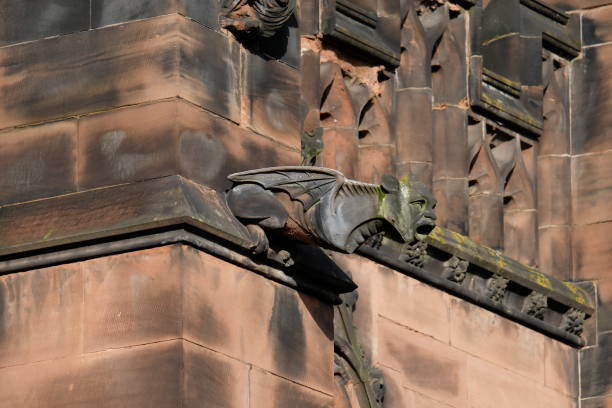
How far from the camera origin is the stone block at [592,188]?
22.4 meters

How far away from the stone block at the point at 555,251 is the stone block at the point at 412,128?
1.81 m

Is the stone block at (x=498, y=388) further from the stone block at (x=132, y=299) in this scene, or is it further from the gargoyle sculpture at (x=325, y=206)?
the stone block at (x=132, y=299)

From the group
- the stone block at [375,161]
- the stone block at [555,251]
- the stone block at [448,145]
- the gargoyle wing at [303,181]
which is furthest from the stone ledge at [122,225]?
the stone block at [555,251]

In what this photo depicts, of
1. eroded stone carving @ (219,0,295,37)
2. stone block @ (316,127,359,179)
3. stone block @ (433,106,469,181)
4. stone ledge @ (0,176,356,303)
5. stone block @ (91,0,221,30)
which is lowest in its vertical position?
stone ledge @ (0,176,356,303)

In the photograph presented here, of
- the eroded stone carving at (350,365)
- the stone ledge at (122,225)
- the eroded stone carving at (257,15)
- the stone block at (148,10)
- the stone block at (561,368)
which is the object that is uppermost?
the stone block at (561,368)

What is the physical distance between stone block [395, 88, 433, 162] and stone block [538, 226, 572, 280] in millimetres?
1814

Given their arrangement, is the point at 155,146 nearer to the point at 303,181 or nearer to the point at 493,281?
the point at 303,181

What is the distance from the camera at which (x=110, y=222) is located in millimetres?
15156

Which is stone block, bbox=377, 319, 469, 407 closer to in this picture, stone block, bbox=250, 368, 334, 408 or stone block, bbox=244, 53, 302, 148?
stone block, bbox=244, 53, 302, 148

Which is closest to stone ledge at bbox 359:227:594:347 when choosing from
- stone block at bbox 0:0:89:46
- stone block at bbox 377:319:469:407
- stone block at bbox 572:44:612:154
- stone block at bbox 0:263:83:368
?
stone block at bbox 377:319:469:407

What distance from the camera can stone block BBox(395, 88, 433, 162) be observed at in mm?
20750

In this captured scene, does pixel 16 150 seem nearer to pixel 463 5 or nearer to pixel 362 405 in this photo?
pixel 362 405

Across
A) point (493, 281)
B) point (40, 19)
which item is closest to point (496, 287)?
point (493, 281)

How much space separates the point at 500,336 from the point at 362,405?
235 cm
